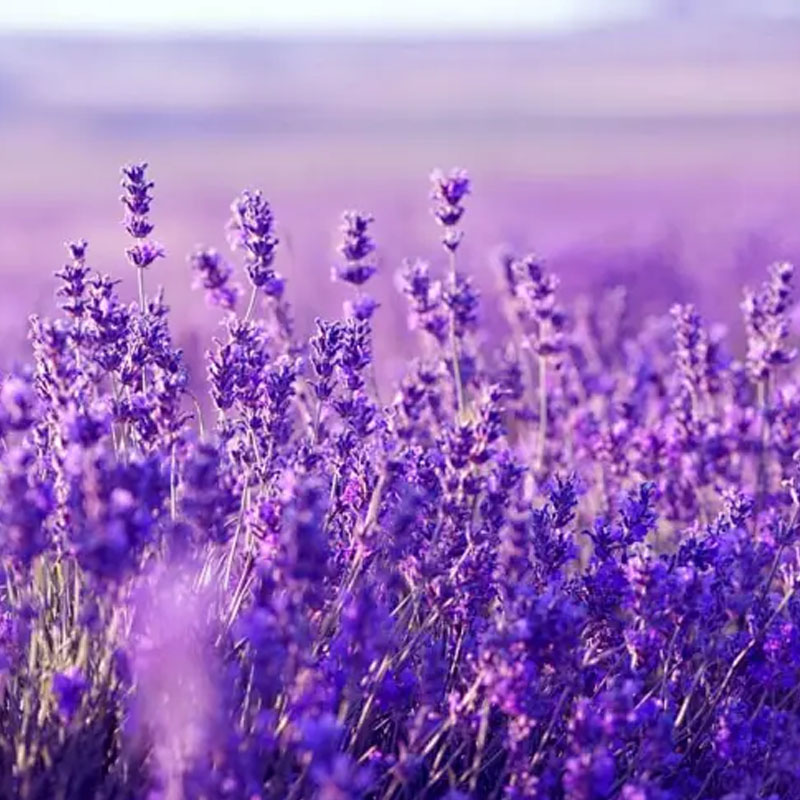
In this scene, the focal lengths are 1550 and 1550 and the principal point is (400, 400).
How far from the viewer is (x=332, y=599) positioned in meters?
2.61

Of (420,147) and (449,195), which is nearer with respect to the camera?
(449,195)

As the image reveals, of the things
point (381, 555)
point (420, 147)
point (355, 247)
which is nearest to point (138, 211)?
point (355, 247)

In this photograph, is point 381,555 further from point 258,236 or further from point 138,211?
point 138,211

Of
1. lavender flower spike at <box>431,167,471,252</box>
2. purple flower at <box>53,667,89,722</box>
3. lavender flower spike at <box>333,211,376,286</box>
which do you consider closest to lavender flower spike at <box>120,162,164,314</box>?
lavender flower spike at <box>333,211,376,286</box>

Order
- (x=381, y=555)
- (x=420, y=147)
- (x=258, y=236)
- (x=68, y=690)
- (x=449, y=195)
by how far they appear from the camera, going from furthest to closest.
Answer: (x=420, y=147)
(x=449, y=195)
(x=258, y=236)
(x=381, y=555)
(x=68, y=690)

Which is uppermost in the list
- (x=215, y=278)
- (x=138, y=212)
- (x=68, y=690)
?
(x=138, y=212)

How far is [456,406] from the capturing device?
424 cm

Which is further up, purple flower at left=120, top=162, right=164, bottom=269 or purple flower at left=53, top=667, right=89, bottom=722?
purple flower at left=120, top=162, right=164, bottom=269

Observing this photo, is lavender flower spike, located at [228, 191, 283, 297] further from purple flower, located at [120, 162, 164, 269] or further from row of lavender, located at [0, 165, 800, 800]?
purple flower, located at [120, 162, 164, 269]

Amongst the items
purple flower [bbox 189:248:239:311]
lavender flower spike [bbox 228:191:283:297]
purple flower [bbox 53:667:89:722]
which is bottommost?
purple flower [bbox 53:667:89:722]

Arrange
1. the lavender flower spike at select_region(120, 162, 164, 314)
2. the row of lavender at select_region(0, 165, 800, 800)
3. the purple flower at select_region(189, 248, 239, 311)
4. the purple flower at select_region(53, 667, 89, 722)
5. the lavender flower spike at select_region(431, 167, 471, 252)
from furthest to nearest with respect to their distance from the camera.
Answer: the lavender flower spike at select_region(431, 167, 471, 252) → the purple flower at select_region(189, 248, 239, 311) → the lavender flower spike at select_region(120, 162, 164, 314) → the purple flower at select_region(53, 667, 89, 722) → the row of lavender at select_region(0, 165, 800, 800)

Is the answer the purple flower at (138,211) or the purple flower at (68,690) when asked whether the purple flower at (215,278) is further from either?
the purple flower at (68,690)

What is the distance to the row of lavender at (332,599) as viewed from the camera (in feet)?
6.80

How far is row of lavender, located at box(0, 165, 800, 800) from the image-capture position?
2072mm
